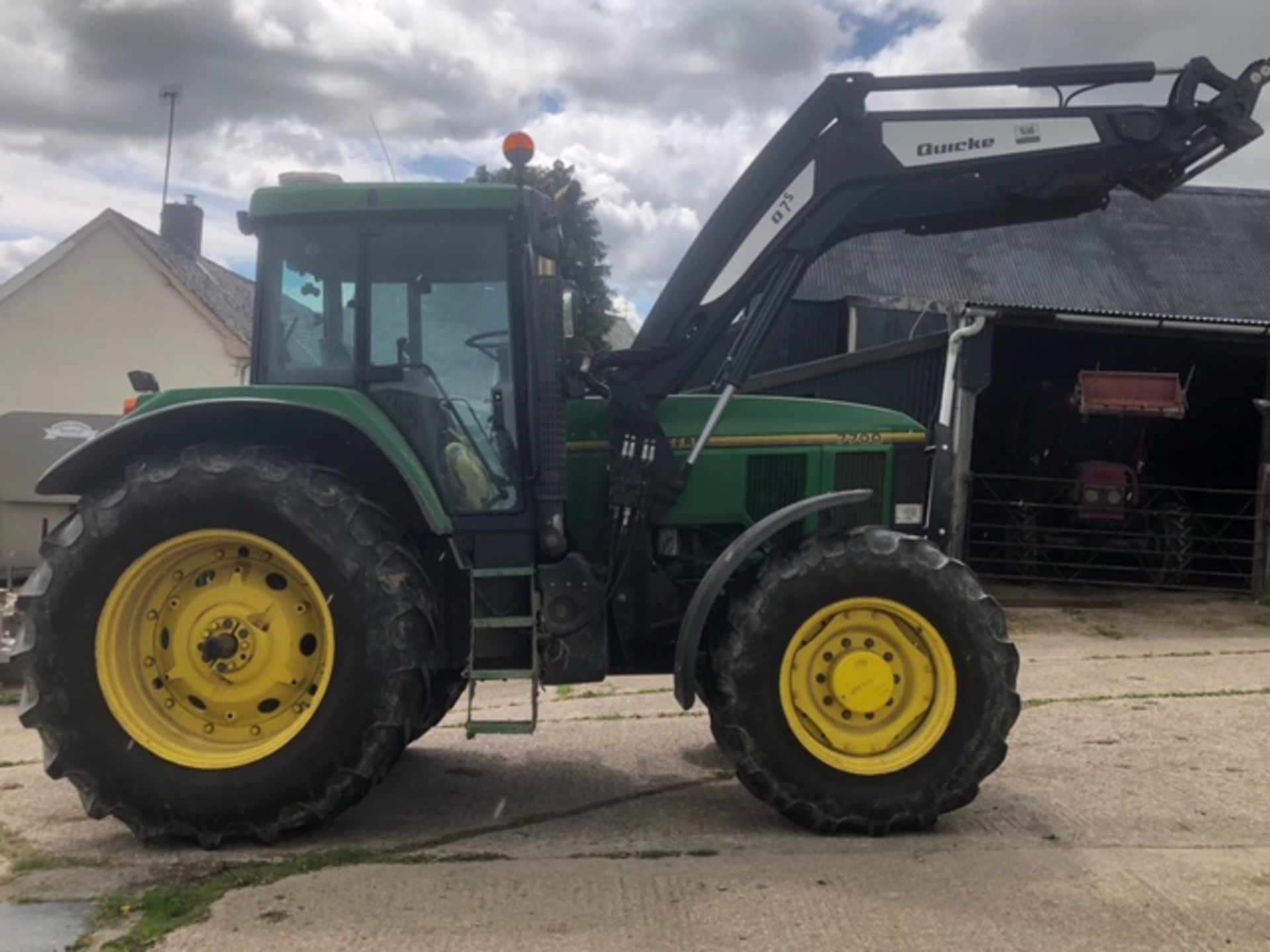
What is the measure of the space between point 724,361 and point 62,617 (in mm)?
2734

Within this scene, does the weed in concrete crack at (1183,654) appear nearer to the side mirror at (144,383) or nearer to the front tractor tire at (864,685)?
the front tractor tire at (864,685)

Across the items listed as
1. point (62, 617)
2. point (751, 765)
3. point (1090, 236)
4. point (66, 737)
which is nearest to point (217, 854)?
point (66, 737)

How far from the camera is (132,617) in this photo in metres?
4.17

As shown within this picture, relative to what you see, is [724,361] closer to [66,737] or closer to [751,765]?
[751,765]

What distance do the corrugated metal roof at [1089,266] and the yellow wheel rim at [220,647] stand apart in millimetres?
13327

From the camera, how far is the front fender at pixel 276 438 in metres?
4.11

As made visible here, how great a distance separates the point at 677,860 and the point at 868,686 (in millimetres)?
984

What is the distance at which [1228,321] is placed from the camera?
1228cm

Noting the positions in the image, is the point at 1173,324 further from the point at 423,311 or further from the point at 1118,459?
the point at 423,311

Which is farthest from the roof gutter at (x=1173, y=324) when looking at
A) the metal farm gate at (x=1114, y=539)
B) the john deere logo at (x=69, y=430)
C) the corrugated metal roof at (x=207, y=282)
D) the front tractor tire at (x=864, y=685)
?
the corrugated metal roof at (x=207, y=282)

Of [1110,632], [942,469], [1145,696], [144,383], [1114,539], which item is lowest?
[1110,632]

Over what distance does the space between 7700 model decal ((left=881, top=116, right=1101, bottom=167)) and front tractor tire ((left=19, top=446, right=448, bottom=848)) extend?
271 centimetres

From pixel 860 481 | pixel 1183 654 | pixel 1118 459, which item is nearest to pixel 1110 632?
pixel 1183 654

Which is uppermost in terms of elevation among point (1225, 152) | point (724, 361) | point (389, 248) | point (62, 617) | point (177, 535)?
point (1225, 152)
